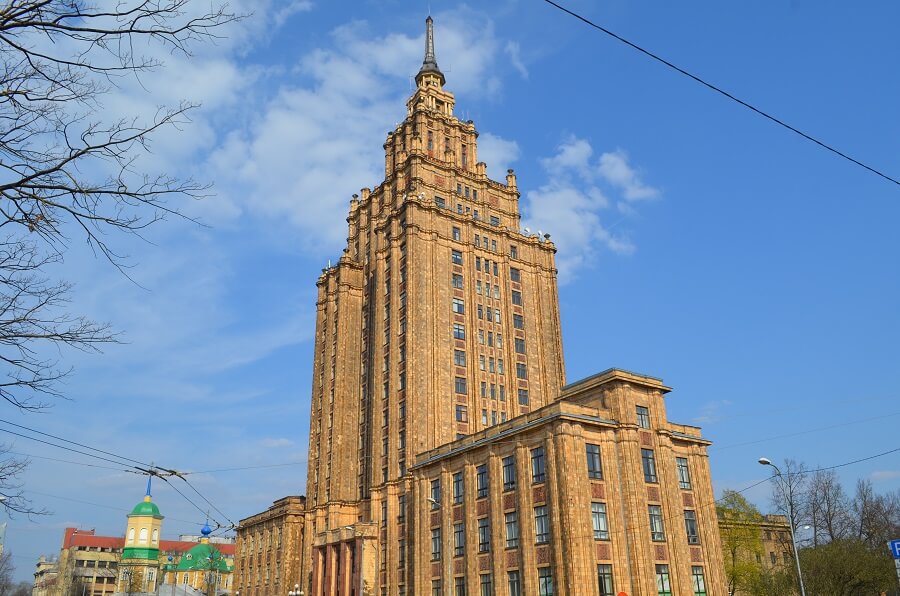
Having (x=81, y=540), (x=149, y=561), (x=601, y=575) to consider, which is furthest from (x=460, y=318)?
(x=81, y=540)

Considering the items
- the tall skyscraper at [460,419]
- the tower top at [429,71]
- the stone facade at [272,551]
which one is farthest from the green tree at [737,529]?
the tower top at [429,71]

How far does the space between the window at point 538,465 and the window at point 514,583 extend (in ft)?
23.1

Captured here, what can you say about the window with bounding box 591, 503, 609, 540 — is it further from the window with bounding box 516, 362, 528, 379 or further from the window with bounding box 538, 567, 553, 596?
the window with bounding box 516, 362, 528, 379

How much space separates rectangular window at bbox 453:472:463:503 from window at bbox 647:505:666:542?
1538 centimetres

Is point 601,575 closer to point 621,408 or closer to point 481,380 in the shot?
point 621,408

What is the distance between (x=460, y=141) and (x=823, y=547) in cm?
6415

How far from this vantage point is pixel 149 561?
138m

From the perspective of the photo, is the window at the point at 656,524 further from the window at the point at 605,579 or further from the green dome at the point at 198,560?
the green dome at the point at 198,560

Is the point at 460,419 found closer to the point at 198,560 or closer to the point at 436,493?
the point at 436,493

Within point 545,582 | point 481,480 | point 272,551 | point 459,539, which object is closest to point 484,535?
point 459,539

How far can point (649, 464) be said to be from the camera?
5212 cm

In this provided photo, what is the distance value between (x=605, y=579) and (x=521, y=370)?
3507cm

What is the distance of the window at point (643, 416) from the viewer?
5306 cm

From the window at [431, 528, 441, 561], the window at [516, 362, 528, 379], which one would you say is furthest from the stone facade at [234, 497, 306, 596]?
the window at [516, 362, 528, 379]
